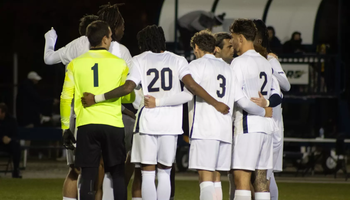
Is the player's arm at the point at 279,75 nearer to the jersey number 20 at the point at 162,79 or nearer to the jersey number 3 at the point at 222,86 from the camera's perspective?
the jersey number 3 at the point at 222,86

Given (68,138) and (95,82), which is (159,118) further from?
(68,138)

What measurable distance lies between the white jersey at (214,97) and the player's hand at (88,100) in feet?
3.92

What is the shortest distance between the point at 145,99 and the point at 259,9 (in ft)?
31.7

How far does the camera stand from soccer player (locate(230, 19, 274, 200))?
7.90m

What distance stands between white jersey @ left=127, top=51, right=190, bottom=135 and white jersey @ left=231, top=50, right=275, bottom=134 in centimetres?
59

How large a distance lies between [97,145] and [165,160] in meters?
0.91

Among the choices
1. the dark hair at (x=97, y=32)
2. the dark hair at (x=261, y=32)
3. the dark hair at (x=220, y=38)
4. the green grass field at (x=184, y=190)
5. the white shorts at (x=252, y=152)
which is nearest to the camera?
Result: the dark hair at (x=97, y=32)

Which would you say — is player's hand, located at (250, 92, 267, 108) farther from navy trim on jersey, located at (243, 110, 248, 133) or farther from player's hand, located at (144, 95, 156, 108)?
player's hand, located at (144, 95, 156, 108)

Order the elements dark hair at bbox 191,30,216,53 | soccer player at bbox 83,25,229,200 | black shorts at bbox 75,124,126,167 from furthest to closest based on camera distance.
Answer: dark hair at bbox 191,30,216,53
soccer player at bbox 83,25,229,200
black shorts at bbox 75,124,126,167

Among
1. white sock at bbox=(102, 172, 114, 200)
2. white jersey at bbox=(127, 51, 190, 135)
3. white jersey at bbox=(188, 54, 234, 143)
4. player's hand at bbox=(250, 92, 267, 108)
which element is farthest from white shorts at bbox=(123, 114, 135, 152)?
player's hand at bbox=(250, 92, 267, 108)

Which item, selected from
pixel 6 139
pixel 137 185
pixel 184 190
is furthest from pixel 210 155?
pixel 6 139

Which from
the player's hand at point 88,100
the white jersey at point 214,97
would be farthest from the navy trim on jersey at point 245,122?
the player's hand at point 88,100

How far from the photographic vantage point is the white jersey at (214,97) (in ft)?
26.6

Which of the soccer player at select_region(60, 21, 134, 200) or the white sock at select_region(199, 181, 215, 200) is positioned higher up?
the soccer player at select_region(60, 21, 134, 200)
